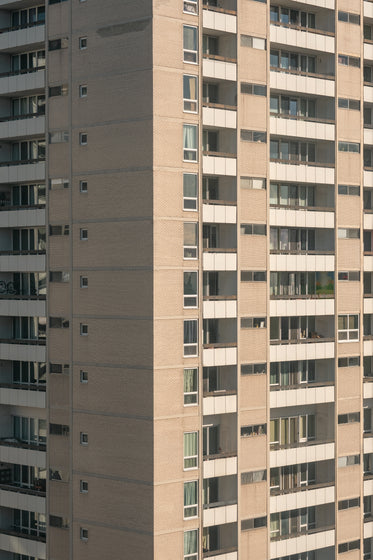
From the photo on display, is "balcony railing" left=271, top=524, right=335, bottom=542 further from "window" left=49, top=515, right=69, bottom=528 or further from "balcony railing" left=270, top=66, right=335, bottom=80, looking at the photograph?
"balcony railing" left=270, top=66, right=335, bottom=80

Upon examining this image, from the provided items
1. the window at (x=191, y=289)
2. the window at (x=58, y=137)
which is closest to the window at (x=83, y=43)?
the window at (x=58, y=137)

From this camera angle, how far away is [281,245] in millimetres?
56156

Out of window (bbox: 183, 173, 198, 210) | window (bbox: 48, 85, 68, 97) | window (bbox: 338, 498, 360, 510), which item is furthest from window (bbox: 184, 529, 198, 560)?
window (bbox: 48, 85, 68, 97)

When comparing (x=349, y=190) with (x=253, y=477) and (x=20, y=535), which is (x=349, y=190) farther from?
(x=20, y=535)

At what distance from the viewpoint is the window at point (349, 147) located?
57438 millimetres

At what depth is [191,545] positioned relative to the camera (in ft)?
169

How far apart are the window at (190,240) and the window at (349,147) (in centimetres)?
1051

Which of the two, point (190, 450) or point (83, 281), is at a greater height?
point (83, 281)

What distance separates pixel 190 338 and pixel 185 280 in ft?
8.94

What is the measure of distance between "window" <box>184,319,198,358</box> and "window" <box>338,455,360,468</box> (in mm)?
11294

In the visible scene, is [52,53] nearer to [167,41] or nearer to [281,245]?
[167,41]

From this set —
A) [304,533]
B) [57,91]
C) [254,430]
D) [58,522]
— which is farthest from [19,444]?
[57,91]

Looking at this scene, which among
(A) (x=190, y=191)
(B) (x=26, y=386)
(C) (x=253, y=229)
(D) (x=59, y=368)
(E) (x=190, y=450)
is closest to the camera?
(A) (x=190, y=191)

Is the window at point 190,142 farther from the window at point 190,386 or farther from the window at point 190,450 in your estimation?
the window at point 190,450
